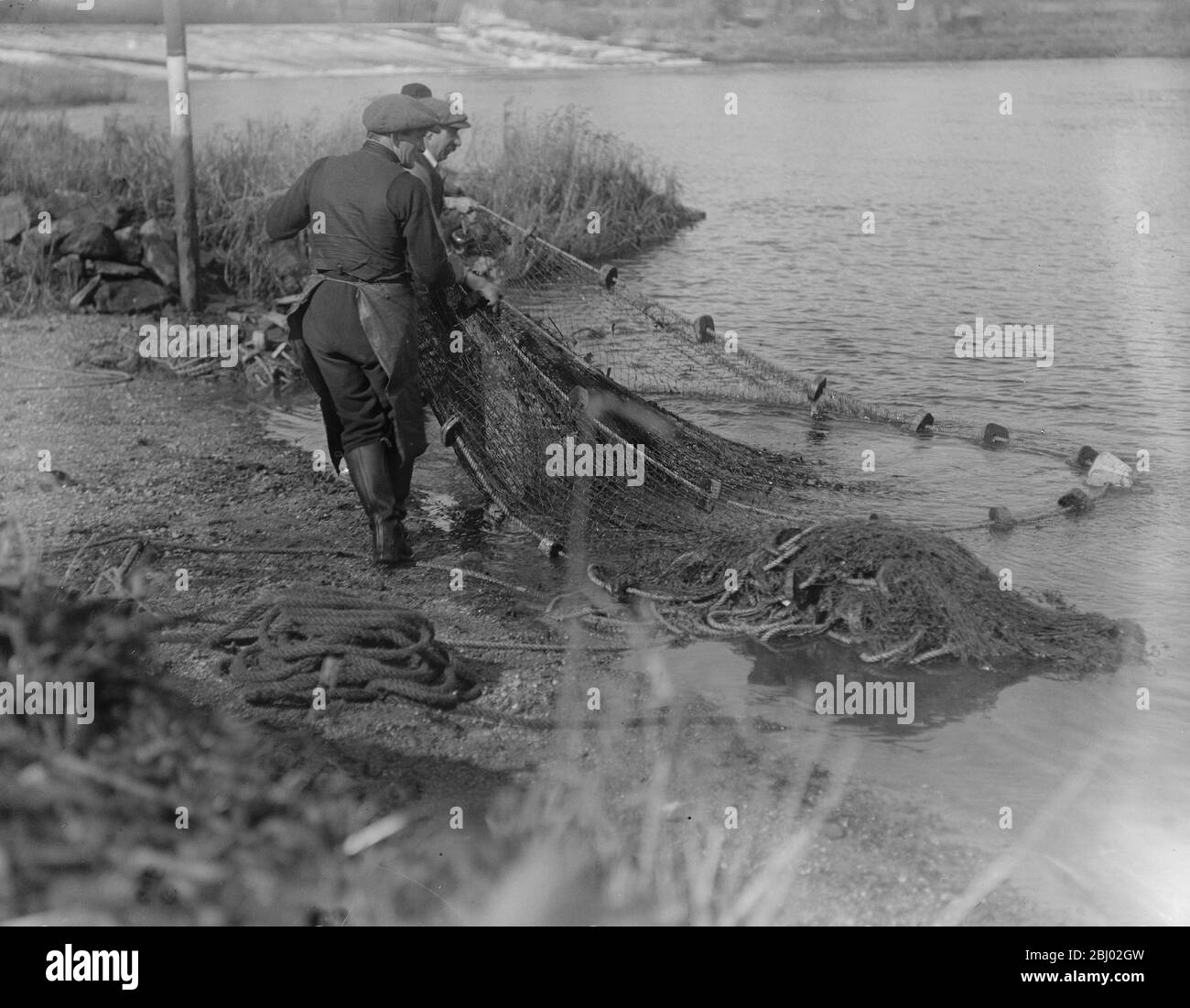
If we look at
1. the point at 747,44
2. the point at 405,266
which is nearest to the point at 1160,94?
the point at 747,44

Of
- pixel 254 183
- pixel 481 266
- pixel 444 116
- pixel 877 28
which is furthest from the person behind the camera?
pixel 877 28

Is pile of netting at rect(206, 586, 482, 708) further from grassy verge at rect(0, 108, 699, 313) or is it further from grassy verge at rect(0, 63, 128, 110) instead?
grassy verge at rect(0, 63, 128, 110)

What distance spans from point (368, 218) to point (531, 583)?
1.76m

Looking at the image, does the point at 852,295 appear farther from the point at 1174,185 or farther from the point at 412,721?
the point at 412,721

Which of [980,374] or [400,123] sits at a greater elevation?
[400,123]

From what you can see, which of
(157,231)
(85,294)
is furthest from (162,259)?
(85,294)

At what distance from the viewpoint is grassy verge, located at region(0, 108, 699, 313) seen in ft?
38.7

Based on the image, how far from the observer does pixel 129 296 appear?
1120cm

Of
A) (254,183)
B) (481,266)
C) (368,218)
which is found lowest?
(481,266)

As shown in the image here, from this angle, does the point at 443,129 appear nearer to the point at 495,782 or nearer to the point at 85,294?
the point at 495,782

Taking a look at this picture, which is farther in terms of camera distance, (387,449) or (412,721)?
(387,449)

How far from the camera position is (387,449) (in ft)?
20.2

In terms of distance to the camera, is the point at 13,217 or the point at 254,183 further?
the point at 254,183
